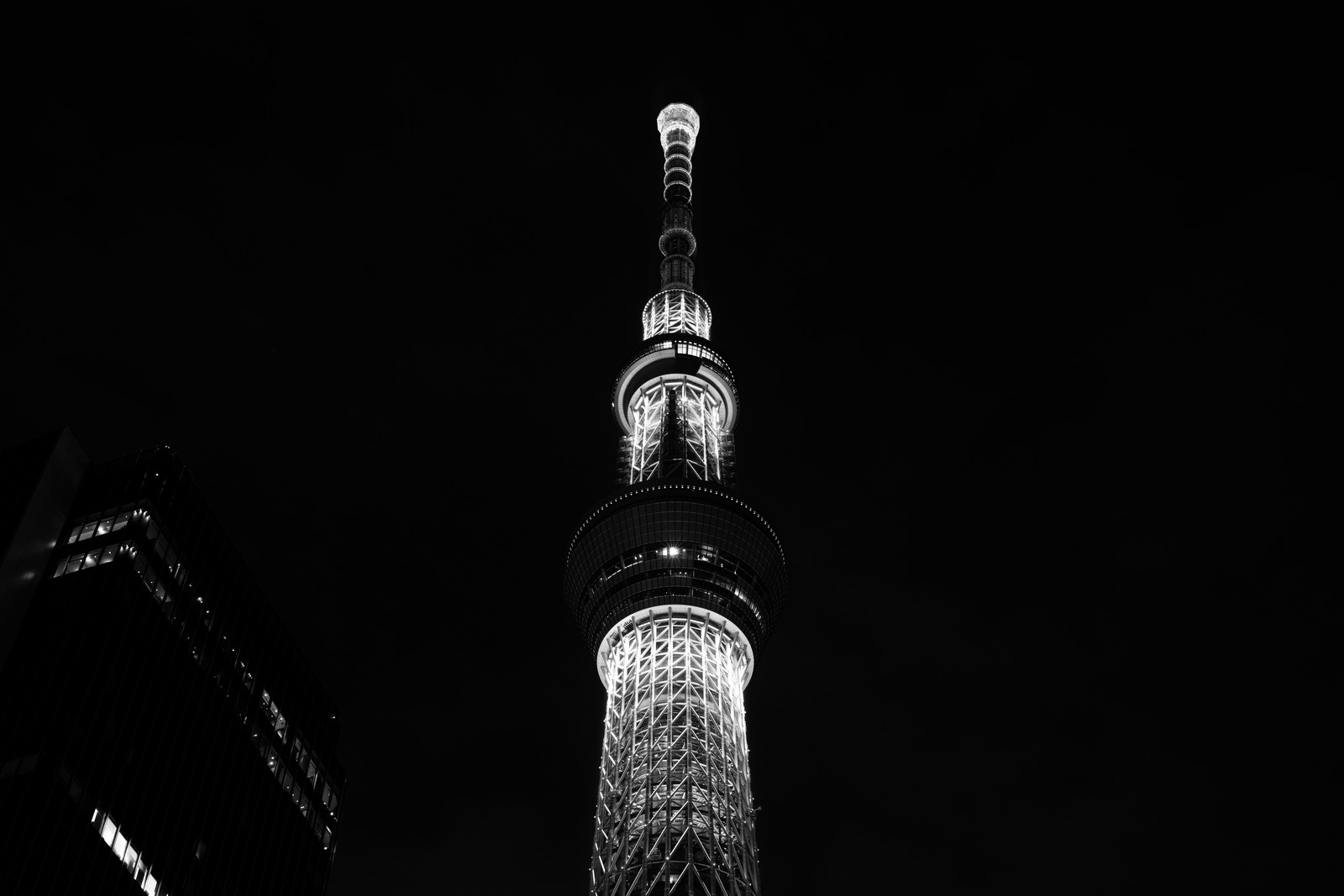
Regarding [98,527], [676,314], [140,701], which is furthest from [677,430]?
[140,701]

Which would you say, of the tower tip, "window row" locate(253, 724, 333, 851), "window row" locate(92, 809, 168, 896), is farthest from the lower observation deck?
the tower tip

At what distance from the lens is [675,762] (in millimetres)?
81750

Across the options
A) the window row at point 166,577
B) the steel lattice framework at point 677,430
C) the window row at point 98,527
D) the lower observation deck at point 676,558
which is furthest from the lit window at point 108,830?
the steel lattice framework at point 677,430

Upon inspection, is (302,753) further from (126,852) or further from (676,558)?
(676,558)

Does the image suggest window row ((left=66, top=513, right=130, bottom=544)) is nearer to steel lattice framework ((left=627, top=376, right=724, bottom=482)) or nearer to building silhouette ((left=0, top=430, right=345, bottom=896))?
building silhouette ((left=0, top=430, right=345, bottom=896))

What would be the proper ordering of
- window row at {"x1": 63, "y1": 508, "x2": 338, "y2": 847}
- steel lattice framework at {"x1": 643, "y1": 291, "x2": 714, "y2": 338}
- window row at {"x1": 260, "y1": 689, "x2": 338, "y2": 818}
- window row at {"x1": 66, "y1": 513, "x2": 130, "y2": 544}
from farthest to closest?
1. steel lattice framework at {"x1": 643, "y1": 291, "x2": 714, "y2": 338}
2. window row at {"x1": 260, "y1": 689, "x2": 338, "y2": 818}
3. window row at {"x1": 66, "y1": 513, "x2": 130, "y2": 544}
4. window row at {"x1": 63, "y1": 508, "x2": 338, "y2": 847}

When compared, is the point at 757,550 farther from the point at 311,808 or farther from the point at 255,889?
the point at 255,889

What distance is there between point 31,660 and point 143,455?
13.9 metres

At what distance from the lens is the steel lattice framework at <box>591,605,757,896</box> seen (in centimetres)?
7550

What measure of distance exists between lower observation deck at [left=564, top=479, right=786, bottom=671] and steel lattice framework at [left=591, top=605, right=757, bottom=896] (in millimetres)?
1272

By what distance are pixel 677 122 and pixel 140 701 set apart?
83.6 m

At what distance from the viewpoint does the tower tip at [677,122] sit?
127 metres

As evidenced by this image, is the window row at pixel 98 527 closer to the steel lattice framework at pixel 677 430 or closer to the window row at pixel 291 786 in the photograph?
the window row at pixel 291 786

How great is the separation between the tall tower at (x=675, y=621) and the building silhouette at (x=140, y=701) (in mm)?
19107
